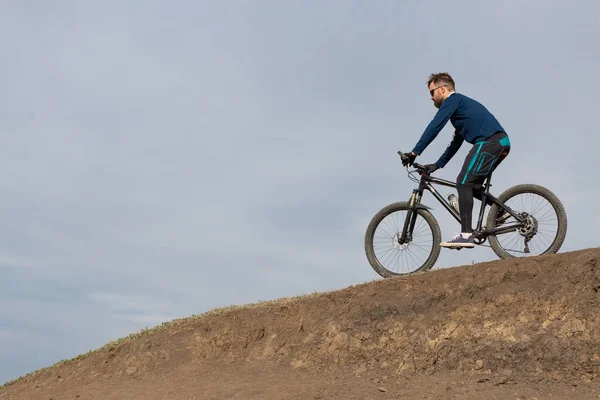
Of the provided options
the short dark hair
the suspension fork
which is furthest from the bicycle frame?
the short dark hair

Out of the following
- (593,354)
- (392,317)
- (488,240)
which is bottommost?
(593,354)

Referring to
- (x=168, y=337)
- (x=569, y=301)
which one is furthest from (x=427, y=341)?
(x=168, y=337)

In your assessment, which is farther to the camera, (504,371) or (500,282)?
(500,282)

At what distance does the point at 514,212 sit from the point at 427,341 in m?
2.60

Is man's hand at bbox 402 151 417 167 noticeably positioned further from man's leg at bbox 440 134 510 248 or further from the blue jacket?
man's leg at bbox 440 134 510 248

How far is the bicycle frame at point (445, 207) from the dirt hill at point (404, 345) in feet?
1.74

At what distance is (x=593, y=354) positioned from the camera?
8.50 meters

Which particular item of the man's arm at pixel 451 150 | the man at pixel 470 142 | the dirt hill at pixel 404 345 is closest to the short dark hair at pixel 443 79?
the man at pixel 470 142

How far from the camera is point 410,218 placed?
11008 mm

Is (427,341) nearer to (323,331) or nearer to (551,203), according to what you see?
(323,331)

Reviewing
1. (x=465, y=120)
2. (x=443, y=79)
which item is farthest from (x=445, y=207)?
(x=443, y=79)

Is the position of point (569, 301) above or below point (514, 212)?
below

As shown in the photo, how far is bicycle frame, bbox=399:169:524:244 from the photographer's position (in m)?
10.3

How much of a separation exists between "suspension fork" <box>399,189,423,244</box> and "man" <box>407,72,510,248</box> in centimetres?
74
